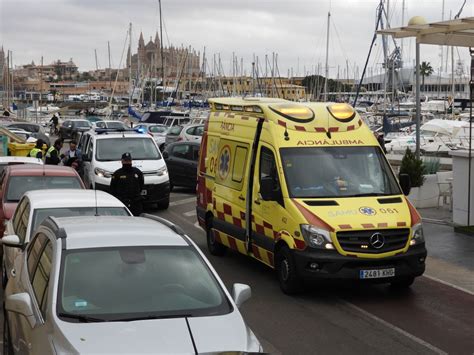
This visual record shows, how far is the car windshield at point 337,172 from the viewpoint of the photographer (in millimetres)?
11000

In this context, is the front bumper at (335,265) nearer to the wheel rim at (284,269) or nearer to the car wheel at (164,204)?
the wheel rim at (284,269)

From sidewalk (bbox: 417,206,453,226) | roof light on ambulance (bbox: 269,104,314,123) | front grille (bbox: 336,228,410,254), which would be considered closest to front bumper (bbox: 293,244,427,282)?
front grille (bbox: 336,228,410,254)

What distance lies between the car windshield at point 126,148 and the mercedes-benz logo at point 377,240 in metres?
11.3

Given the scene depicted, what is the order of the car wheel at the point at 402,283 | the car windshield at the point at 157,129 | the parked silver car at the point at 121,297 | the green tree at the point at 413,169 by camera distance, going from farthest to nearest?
the car windshield at the point at 157,129
the green tree at the point at 413,169
the car wheel at the point at 402,283
the parked silver car at the point at 121,297

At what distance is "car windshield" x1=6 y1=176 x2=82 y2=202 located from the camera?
13.5 metres

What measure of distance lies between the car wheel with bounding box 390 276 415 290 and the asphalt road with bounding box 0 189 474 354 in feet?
0.42

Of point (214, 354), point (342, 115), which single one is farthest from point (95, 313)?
point (342, 115)

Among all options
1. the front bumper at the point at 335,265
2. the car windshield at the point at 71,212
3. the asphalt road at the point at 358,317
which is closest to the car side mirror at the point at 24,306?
the asphalt road at the point at 358,317

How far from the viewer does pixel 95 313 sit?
545 cm

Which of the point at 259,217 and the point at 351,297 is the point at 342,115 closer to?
the point at 259,217

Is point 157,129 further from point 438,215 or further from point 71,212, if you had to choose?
point 71,212

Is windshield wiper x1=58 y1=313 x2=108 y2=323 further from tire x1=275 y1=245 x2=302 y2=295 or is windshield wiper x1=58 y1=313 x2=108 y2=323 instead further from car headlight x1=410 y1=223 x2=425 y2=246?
car headlight x1=410 y1=223 x2=425 y2=246

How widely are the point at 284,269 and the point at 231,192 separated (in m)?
2.36

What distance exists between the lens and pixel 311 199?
10.7m
